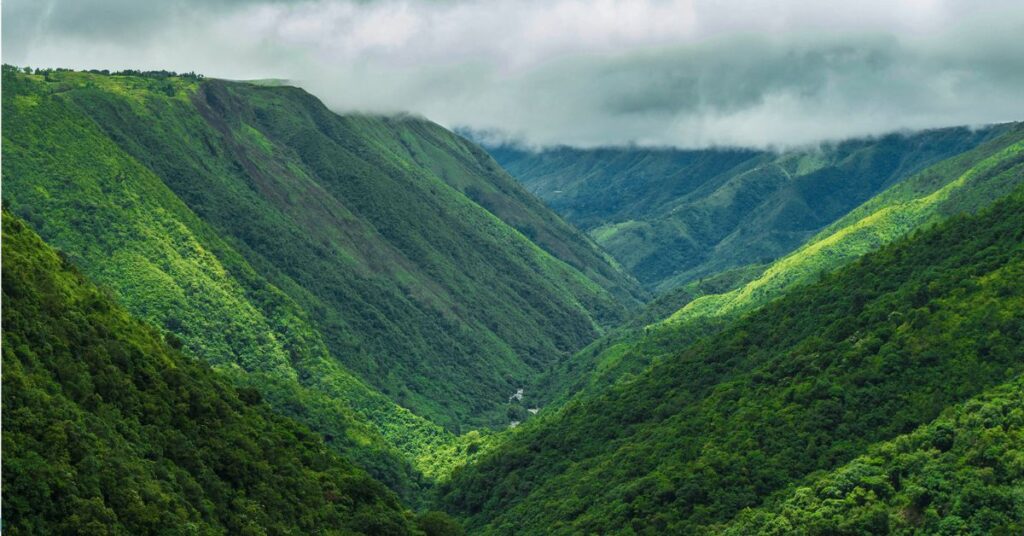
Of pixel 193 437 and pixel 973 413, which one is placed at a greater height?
pixel 193 437

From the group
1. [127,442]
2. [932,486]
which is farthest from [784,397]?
[127,442]

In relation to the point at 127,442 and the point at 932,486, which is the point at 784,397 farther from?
the point at 127,442

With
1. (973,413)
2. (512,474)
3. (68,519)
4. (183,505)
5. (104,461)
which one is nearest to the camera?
(68,519)

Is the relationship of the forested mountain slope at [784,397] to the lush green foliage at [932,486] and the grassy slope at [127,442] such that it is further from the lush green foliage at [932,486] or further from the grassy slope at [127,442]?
the grassy slope at [127,442]

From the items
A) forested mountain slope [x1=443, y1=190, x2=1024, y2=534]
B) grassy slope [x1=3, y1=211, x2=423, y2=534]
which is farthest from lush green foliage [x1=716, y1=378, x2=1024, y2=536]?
grassy slope [x1=3, y1=211, x2=423, y2=534]

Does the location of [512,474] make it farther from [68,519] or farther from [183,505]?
[68,519]

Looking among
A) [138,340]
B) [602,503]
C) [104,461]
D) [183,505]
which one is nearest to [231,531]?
[183,505]
